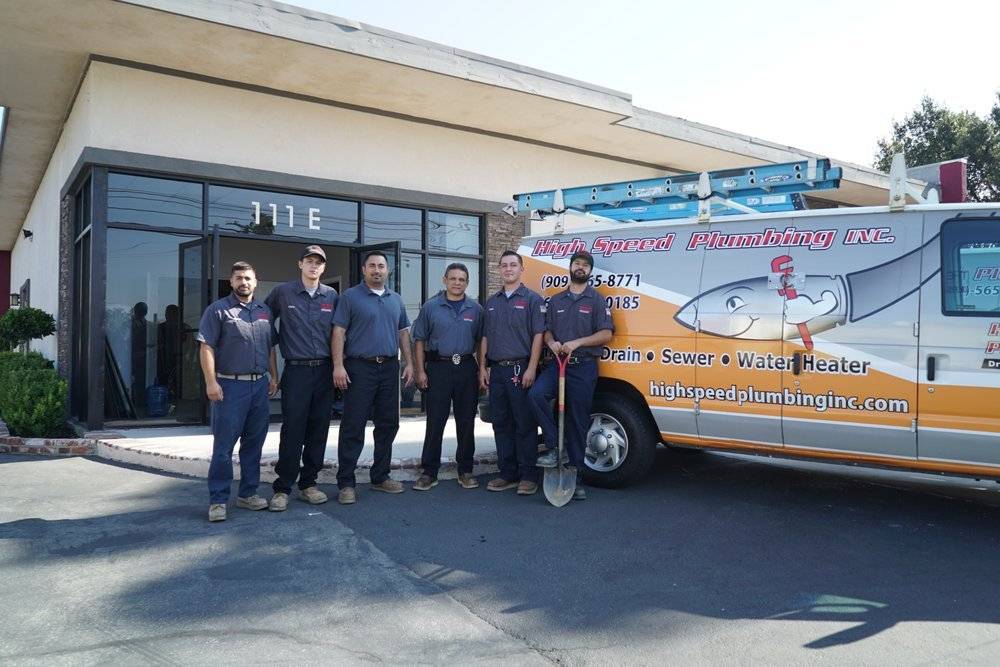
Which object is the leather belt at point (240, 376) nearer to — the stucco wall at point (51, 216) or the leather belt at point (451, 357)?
the leather belt at point (451, 357)

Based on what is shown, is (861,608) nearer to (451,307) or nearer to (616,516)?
(616,516)

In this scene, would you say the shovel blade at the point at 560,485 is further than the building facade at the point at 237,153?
No

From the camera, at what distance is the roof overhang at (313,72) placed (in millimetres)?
7984

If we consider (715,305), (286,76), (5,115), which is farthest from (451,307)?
(5,115)

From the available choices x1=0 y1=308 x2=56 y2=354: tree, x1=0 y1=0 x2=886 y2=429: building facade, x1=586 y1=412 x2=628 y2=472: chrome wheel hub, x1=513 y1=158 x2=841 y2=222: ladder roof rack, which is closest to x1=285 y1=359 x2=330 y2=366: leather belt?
x1=586 y1=412 x2=628 y2=472: chrome wheel hub

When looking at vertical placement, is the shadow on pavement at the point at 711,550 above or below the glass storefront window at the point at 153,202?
below

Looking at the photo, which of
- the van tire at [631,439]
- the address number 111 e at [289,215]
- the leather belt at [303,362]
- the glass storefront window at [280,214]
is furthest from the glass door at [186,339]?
the van tire at [631,439]

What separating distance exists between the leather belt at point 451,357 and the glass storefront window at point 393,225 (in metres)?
4.73

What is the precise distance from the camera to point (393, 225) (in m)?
11.3

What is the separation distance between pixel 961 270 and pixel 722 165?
9.52 metres

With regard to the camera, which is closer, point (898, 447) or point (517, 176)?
point (898, 447)

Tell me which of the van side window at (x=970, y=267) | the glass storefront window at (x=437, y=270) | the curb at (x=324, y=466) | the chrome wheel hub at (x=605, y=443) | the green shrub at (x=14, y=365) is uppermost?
the glass storefront window at (x=437, y=270)

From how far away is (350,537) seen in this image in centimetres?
517

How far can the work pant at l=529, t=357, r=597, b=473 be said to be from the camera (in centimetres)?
641
